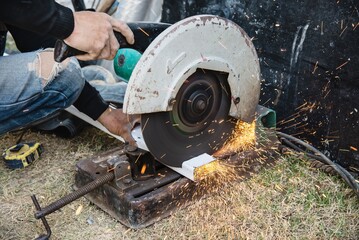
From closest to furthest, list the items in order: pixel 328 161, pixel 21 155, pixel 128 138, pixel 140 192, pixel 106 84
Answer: pixel 140 192, pixel 128 138, pixel 328 161, pixel 21 155, pixel 106 84

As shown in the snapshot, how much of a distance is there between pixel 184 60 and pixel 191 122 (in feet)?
1.02

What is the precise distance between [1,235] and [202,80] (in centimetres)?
111

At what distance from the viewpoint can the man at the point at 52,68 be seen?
5.73 feet

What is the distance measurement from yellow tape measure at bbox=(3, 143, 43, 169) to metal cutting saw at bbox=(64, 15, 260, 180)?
0.84 metres

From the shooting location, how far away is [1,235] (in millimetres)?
2141

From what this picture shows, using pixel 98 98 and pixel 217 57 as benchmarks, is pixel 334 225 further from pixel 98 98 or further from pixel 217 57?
pixel 98 98

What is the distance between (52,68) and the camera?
2100mm

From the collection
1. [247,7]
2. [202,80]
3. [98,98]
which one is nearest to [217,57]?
[202,80]

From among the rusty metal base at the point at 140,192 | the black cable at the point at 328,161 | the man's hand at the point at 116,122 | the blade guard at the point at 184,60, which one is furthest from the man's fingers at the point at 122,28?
the black cable at the point at 328,161

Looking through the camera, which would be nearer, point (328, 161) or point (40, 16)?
point (40, 16)

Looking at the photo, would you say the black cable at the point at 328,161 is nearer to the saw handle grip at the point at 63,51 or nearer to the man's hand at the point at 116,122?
the man's hand at the point at 116,122

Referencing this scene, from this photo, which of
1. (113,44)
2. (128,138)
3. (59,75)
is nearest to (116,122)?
(128,138)

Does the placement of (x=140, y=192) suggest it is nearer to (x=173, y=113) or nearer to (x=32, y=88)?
(x=173, y=113)

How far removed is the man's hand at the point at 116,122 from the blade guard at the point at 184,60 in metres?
0.35
